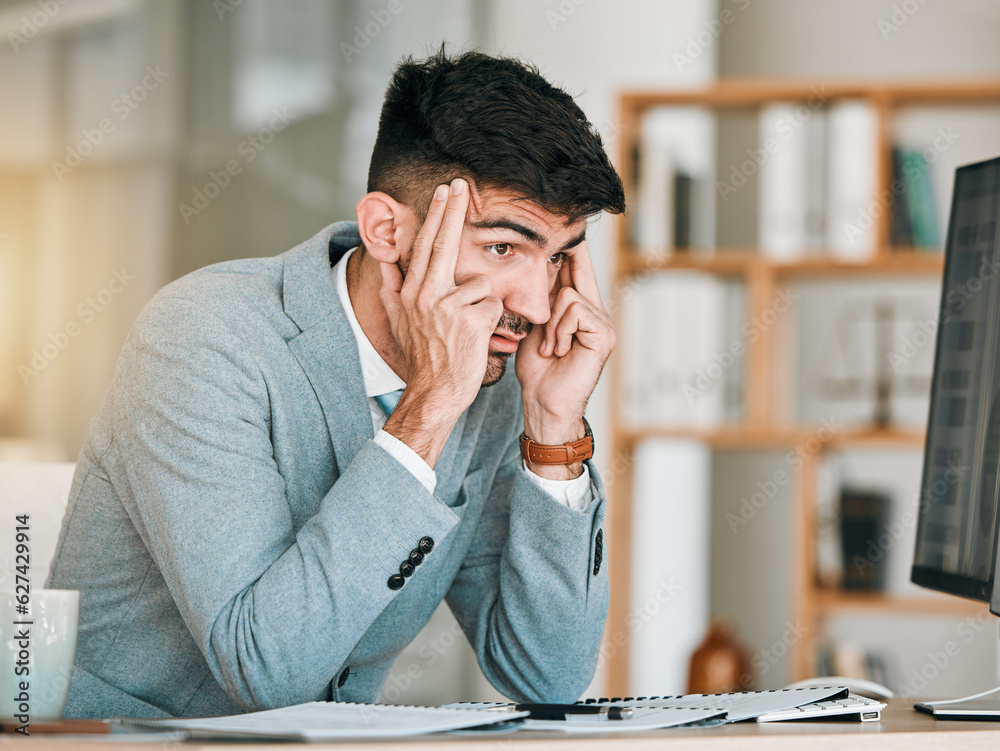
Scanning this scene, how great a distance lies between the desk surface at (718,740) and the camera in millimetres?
625

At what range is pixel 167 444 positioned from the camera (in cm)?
97

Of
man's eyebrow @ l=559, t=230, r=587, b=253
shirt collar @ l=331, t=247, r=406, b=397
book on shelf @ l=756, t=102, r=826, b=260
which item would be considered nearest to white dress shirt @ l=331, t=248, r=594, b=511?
shirt collar @ l=331, t=247, r=406, b=397

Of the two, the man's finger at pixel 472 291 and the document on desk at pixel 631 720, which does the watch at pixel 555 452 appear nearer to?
the man's finger at pixel 472 291

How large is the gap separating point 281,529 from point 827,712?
1.69 ft

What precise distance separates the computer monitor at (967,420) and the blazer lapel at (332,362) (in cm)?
61

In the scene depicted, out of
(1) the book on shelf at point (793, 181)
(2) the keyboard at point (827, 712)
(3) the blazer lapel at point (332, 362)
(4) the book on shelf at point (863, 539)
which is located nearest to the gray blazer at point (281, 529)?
(3) the blazer lapel at point (332, 362)

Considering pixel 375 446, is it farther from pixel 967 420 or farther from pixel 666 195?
pixel 666 195

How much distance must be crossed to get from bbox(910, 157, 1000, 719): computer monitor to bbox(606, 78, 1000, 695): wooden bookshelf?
148 cm

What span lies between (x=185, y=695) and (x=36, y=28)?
135 cm

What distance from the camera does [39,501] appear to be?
3.93 ft

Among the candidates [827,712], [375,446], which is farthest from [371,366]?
[827,712]

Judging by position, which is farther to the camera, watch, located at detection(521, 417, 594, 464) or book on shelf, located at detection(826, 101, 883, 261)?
book on shelf, located at detection(826, 101, 883, 261)

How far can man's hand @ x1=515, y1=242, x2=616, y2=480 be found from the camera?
3.92ft

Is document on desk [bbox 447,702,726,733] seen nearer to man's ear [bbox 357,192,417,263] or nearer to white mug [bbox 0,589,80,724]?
white mug [bbox 0,589,80,724]
